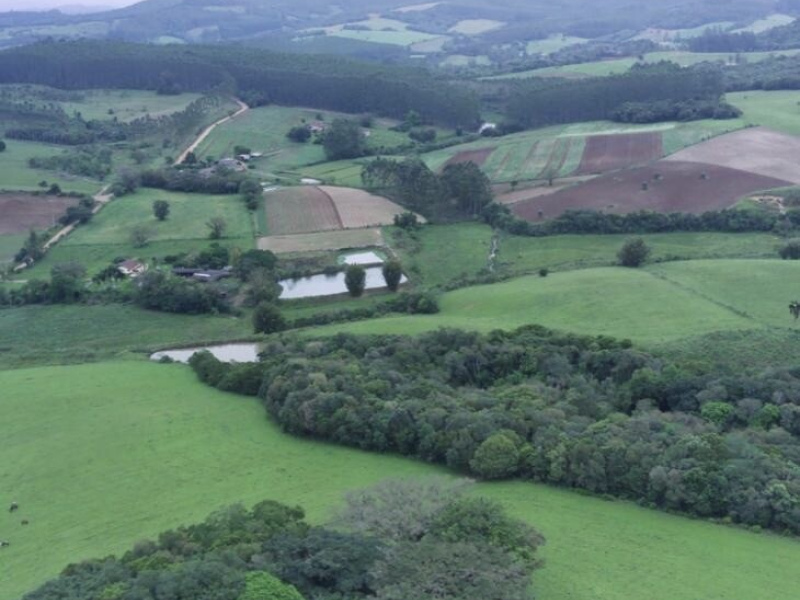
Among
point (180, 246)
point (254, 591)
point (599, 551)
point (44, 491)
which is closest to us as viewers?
point (254, 591)

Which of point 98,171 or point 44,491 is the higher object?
point 98,171

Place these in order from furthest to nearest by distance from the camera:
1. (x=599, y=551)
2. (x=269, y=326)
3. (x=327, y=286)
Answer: (x=327, y=286), (x=269, y=326), (x=599, y=551)

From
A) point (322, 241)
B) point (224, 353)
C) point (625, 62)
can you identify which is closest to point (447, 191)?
point (322, 241)

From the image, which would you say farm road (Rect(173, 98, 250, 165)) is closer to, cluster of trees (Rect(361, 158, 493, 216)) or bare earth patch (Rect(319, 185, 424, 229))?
bare earth patch (Rect(319, 185, 424, 229))

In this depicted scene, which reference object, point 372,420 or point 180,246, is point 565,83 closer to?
point 180,246

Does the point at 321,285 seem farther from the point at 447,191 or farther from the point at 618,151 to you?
the point at 618,151

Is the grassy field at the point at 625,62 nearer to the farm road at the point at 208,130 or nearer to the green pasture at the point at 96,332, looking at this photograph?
the farm road at the point at 208,130

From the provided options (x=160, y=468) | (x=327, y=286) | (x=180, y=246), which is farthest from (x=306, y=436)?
(x=180, y=246)

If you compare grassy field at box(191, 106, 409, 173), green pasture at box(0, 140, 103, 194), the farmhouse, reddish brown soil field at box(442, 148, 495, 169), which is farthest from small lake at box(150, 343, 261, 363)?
grassy field at box(191, 106, 409, 173)
